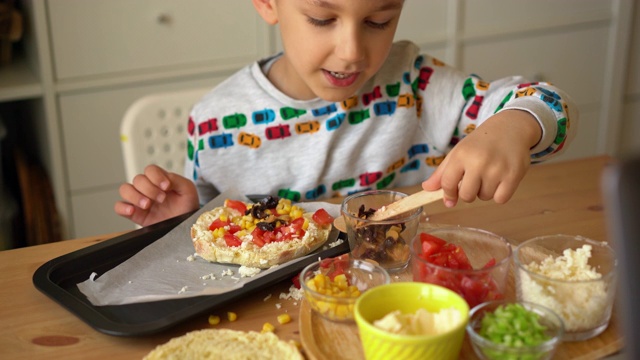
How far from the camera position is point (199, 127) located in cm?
148

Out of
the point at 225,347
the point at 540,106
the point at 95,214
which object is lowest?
the point at 95,214

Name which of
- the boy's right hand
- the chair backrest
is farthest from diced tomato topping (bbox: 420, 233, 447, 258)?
the chair backrest

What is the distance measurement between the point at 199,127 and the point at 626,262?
107cm

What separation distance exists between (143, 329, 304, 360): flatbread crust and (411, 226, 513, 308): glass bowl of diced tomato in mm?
187

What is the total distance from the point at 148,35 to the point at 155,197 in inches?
42.6

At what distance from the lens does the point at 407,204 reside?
3.44 feet

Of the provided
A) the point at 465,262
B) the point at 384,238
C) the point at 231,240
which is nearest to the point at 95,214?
the point at 231,240

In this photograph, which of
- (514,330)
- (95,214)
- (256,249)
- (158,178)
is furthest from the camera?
(95,214)

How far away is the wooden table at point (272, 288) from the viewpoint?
903 millimetres

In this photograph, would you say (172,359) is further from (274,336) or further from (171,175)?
(171,175)

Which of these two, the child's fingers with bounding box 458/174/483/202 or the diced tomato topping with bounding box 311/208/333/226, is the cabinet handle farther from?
the child's fingers with bounding box 458/174/483/202

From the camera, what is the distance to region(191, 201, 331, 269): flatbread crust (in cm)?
106

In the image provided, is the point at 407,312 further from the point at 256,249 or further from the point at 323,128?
the point at 323,128

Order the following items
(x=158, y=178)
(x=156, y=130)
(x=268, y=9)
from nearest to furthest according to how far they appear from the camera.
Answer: (x=158, y=178) < (x=268, y=9) < (x=156, y=130)
